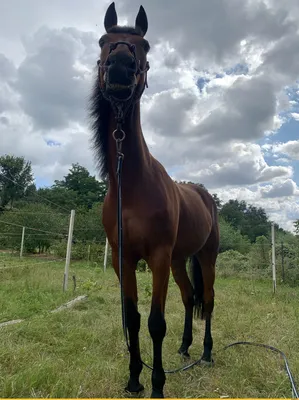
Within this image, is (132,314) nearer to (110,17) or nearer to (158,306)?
(158,306)

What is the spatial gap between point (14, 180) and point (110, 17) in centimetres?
4345

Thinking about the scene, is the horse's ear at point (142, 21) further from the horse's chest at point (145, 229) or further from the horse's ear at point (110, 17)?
the horse's chest at point (145, 229)

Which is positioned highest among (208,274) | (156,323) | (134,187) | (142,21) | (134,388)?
(142,21)

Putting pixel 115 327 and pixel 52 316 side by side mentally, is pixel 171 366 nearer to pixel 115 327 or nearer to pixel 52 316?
pixel 115 327

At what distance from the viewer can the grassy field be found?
2395mm

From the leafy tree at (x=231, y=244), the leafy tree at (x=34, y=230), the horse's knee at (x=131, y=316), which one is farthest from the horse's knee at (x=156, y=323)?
the leafy tree at (x=231, y=244)

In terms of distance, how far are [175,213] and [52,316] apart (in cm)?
266

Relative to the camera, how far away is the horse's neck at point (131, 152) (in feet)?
7.73

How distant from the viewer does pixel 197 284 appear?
3.91m

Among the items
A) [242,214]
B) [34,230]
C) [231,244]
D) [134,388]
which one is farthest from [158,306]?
[242,214]

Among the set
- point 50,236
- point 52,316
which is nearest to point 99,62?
point 52,316

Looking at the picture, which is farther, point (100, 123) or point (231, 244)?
point (231, 244)

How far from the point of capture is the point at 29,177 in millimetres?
44344

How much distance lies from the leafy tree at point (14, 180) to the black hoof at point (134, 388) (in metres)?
42.9
